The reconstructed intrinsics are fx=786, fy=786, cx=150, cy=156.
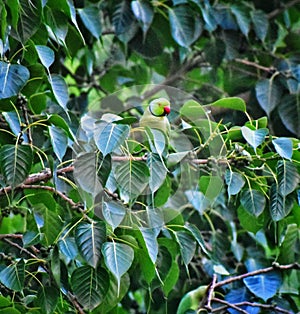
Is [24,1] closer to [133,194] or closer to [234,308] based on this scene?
[133,194]

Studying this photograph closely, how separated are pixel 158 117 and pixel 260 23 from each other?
1.00 meters

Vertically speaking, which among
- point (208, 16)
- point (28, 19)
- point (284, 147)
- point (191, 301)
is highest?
point (28, 19)

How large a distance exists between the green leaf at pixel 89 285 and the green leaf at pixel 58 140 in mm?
180

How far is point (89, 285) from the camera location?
1.17 m

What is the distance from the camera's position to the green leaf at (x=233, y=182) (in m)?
1.26

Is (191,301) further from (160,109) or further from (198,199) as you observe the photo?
(160,109)

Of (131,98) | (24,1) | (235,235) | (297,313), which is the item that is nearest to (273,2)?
(131,98)

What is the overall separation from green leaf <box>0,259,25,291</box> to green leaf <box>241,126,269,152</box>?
1.30 feet

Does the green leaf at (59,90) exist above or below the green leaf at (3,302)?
above

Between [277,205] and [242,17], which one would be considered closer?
[277,205]

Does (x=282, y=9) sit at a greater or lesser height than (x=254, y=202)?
lesser

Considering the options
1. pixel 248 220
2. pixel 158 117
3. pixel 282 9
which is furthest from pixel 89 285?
pixel 282 9

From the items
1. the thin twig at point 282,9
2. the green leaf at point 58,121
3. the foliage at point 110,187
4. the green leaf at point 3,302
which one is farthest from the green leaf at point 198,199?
the thin twig at point 282,9

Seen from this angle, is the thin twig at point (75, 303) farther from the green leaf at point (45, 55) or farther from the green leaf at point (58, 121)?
the green leaf at point (45, 55)
